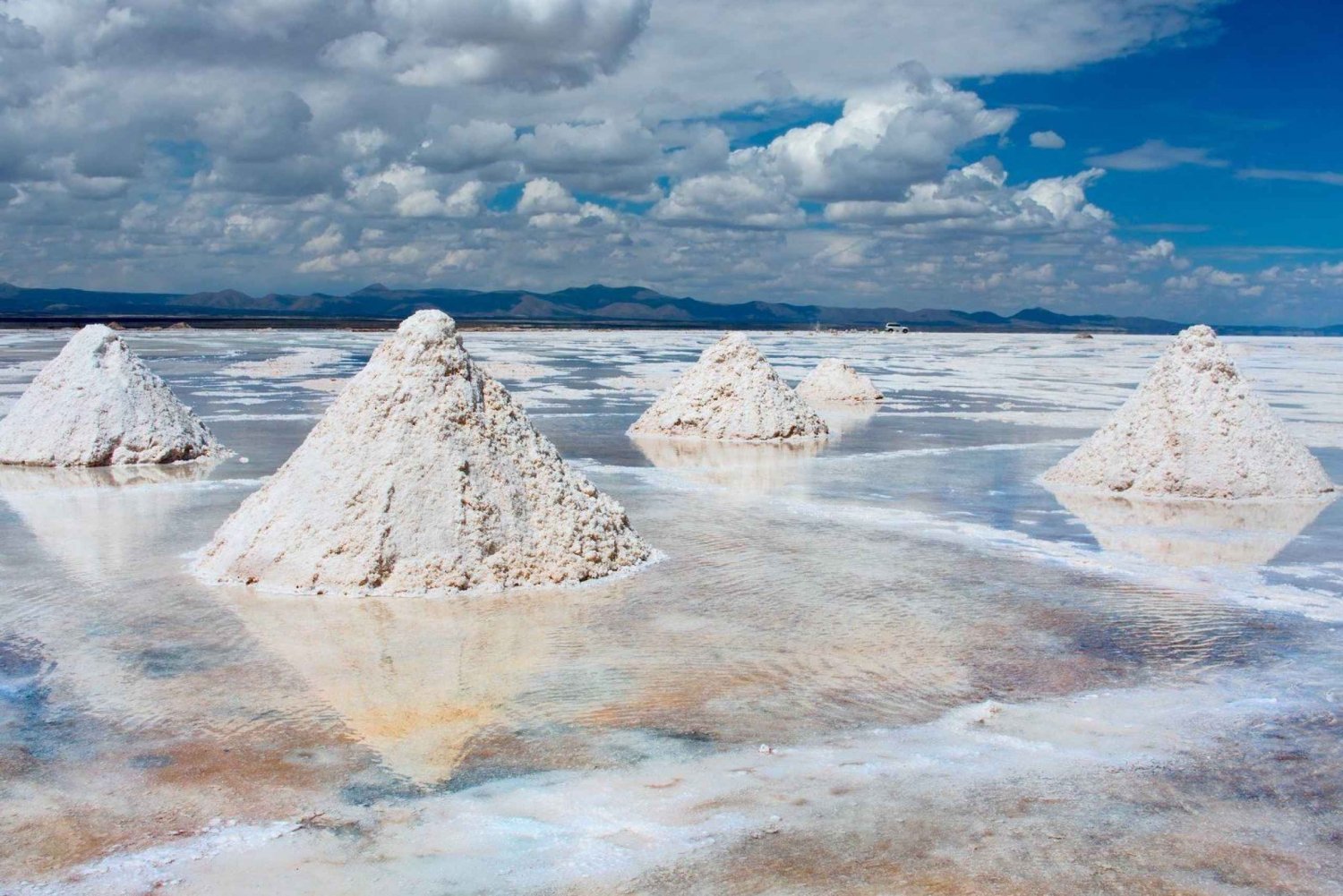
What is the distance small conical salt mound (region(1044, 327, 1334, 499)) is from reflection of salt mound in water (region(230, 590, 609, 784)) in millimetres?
6900

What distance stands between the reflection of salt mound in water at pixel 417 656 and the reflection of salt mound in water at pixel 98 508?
1.74 meters

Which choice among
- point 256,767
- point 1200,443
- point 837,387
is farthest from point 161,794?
point 837,387

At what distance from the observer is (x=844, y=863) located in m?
3.86

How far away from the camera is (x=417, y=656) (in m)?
6.17

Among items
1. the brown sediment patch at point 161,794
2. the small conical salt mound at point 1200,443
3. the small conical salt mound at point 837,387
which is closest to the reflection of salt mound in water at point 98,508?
the brown sediment patch at point 161,794

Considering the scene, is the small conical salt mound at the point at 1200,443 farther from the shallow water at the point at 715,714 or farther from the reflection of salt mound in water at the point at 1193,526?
the shallow water at the point at 715,714

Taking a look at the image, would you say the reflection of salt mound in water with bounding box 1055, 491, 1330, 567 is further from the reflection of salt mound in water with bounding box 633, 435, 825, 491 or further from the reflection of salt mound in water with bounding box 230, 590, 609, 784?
the reflection of salt mound in water with bounding box 230, 590, 609, 784

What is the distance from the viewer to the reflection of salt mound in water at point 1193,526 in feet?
30.0

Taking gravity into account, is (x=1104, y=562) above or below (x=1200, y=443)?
below

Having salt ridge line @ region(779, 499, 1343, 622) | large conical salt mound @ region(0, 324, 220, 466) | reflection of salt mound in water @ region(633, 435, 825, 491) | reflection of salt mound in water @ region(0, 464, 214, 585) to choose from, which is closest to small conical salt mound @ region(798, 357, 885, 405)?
reflection of salt mound in water @ region(633, 435, 825, 491)

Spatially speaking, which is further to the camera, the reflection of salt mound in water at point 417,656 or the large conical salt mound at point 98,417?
the large conical salt mound at point 98,417

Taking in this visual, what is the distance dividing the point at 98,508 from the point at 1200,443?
10541 millimetres

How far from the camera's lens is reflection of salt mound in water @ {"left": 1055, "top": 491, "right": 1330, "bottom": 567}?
9141 millimetres

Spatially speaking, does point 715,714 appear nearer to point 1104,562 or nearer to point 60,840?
point 60,840
